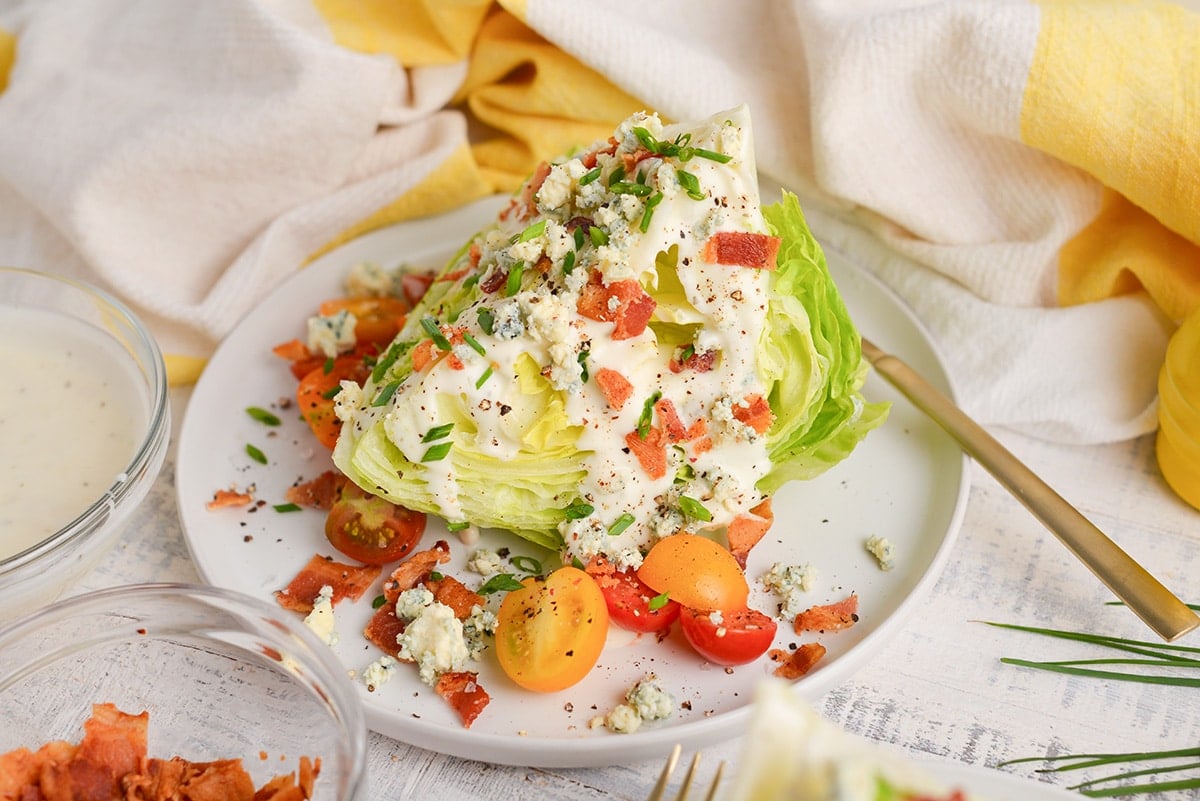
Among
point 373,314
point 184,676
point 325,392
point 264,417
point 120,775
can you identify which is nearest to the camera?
point 120,775

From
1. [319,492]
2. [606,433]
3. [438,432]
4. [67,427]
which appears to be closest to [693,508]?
[606,433]

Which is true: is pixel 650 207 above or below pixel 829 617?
above

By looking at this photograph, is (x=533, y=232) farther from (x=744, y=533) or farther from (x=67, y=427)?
(x=67, y=427)

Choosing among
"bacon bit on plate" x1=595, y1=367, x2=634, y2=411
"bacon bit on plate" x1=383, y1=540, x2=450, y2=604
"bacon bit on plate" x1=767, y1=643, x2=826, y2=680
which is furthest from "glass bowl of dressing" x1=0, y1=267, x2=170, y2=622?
"bacon bit on plate" x1=767, y1=643, x2=826, y2=680

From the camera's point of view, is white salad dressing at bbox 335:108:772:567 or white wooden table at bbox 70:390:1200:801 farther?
white salad dressing at bbox 335:108:772:567

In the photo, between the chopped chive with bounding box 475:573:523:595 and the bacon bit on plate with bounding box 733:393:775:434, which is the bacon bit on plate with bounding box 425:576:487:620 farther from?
the bacon bit on plate with bounding box 733:393:775:434

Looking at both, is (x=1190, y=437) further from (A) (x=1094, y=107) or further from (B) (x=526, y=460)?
(B) (x=526, y=460)
